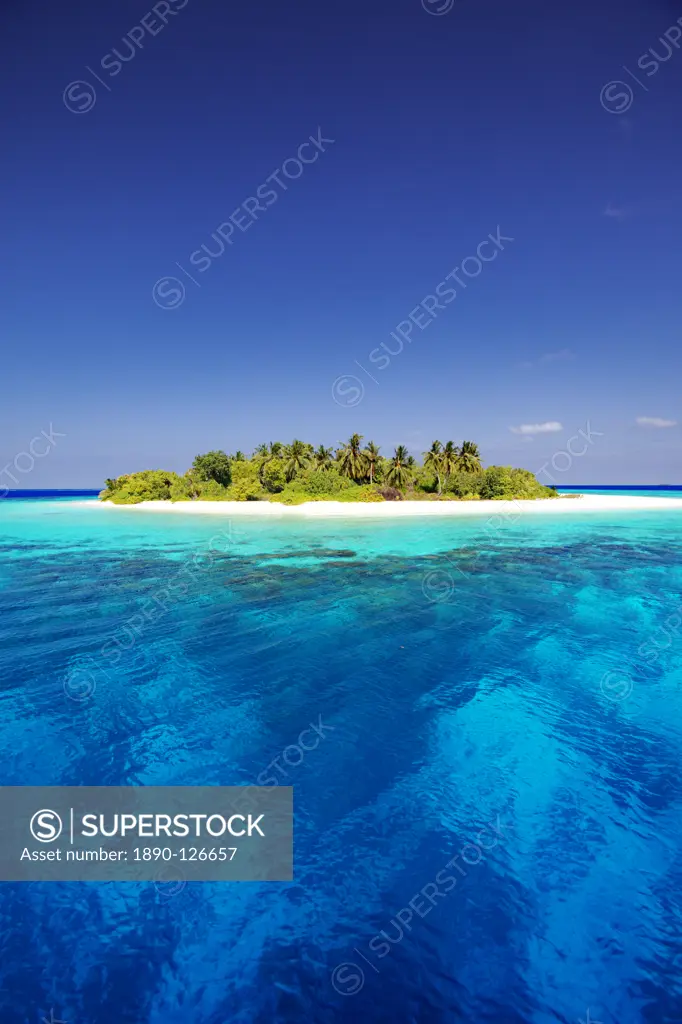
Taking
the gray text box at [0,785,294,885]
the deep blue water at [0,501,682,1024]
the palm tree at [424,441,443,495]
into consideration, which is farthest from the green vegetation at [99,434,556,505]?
the gray text box at [0,785,294,885]

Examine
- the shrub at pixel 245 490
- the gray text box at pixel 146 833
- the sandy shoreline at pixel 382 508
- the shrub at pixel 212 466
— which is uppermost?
the shrub at pixel 212 466

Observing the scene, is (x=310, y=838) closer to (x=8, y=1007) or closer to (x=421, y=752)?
(x=421, y=752)

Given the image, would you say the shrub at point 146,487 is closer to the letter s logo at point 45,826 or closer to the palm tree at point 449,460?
the palm tree at point 449,460

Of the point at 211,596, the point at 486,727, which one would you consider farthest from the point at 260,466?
the point at 486,727

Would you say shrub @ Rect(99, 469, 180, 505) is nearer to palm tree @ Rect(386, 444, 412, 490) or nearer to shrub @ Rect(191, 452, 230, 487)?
shrub @ Rect(191, 452, 230, 487)

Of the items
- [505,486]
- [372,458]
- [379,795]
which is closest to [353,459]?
[372,458]

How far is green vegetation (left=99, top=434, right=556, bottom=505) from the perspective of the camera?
69.8m

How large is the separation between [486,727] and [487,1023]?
4.99 metres

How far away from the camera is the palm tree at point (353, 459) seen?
239 feet

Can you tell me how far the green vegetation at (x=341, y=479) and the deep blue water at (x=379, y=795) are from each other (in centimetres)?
5293

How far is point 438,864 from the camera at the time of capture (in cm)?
558

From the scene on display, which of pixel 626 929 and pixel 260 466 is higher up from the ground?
pixel 260 466

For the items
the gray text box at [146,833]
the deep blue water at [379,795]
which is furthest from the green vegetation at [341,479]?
the gray text box at [146,833]

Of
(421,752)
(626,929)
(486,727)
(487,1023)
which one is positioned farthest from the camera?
(486,727)
